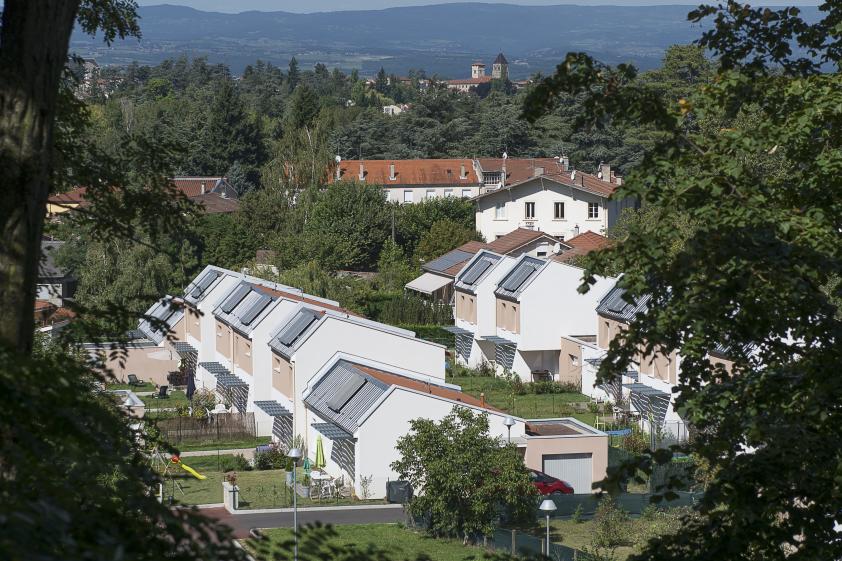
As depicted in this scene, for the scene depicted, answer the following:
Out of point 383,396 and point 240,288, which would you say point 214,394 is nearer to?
point 240,288

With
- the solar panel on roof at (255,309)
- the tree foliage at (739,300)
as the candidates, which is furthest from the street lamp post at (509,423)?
the tree foliage at (739,300)

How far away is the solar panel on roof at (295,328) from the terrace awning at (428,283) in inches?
760

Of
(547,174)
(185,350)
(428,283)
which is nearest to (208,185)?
(547,174)

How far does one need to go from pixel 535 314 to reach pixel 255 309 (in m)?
10.1

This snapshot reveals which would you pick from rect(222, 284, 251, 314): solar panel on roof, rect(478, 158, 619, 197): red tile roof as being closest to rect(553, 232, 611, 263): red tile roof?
rect(478, 158, 619, 197): red tile roof

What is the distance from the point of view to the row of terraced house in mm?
26453

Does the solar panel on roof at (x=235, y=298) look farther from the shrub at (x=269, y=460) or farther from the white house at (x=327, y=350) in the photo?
the shrub at (x=269, y=460)

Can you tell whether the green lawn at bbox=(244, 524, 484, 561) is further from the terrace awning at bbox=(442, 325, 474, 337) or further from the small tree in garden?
the terrace awning at bbox=(442, 325, 474, 337)

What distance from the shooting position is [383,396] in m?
26.4

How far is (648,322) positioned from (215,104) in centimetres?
8676

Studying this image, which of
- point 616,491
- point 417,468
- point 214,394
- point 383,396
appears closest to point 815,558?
point 616,491

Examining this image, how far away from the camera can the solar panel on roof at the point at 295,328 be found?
31.4 m

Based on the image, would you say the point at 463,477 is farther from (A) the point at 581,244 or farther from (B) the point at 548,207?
(B) the point at 548,207

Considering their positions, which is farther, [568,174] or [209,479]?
[568,174]
